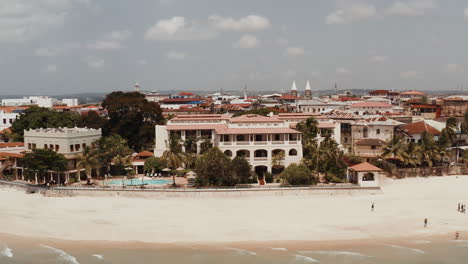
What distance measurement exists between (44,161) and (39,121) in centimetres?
2472

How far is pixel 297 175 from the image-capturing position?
43.2 metres

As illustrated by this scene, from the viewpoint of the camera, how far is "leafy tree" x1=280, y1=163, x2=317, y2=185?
43.3 meters

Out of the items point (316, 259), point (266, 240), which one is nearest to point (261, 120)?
point (266, 240)

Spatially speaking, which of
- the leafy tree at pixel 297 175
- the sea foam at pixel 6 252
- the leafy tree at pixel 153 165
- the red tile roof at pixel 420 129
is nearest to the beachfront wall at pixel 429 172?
the red tile roof at pixel 420 129

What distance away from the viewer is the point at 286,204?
1565 inches

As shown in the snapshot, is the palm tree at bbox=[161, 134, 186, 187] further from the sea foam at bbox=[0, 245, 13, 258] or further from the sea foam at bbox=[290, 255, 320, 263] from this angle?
the sea foam at bbox=[290, 255, 320, 263]

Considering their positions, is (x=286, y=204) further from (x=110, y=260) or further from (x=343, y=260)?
(x=110, y=260)

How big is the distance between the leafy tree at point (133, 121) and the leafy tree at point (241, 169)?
20.9m

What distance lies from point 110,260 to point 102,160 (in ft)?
71.0

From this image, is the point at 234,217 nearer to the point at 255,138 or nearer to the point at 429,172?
the point at 255,138

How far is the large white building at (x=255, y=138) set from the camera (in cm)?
4834

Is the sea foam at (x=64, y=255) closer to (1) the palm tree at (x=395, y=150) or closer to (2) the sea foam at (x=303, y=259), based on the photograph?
(2) the sea foam at (x=303, y=259)

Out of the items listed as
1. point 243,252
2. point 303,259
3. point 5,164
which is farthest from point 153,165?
point 303,259

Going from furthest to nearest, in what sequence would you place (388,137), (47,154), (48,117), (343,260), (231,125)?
(48,117) < (388,137) < (231,125) < (47,154) < (343,260)
